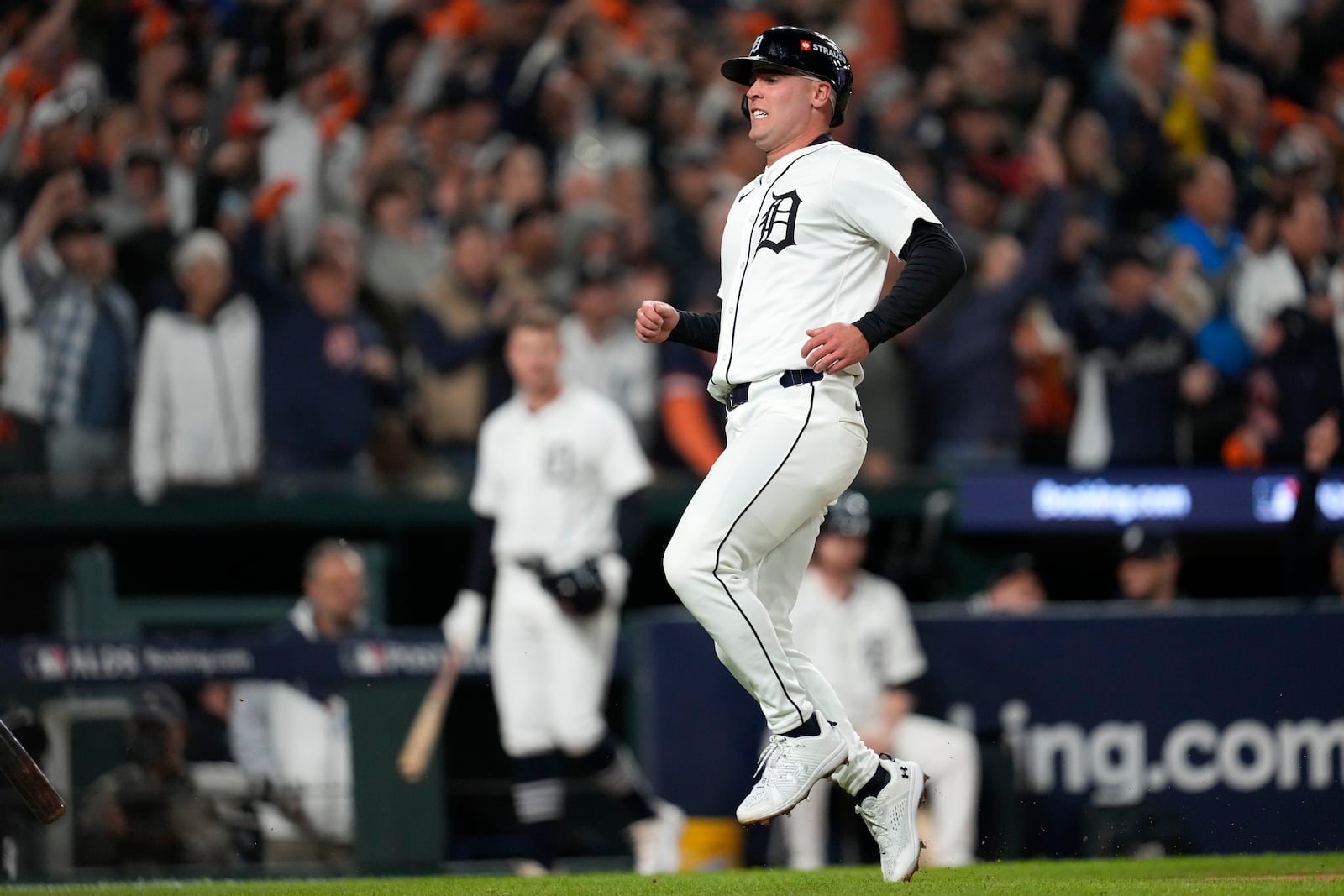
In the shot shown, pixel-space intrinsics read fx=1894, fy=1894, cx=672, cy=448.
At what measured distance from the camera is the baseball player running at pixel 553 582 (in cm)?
751

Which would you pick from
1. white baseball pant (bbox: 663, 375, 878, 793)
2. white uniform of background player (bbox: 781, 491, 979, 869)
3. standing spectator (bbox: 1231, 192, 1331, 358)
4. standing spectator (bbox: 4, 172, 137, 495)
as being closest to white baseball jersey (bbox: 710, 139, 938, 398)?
white baseball pant (bbox: 663, 375, 878, 793)

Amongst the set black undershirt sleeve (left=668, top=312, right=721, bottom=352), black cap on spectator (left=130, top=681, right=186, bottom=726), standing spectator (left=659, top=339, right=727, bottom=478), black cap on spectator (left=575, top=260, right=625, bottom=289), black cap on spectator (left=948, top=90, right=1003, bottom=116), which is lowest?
black cap on spectator (left=130, top=681, right=186, bottom=726)

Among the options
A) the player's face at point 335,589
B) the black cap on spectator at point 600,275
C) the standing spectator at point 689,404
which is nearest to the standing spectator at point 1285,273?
the standing spectator at point 689,404

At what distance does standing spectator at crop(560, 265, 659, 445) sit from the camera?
9.59 m

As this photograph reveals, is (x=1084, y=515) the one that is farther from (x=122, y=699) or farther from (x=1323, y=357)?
(x=122, y=699)

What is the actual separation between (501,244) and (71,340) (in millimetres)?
2387

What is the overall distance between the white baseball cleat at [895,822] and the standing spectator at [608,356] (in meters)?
4.63

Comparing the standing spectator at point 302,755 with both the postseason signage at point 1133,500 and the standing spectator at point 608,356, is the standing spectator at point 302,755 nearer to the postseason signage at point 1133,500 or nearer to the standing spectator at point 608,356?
the standing spectator at point 608,356

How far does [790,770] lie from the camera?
4.85m

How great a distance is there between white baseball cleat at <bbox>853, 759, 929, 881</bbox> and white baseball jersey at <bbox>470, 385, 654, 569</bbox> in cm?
289

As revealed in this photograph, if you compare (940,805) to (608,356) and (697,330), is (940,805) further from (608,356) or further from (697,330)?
(608,356)

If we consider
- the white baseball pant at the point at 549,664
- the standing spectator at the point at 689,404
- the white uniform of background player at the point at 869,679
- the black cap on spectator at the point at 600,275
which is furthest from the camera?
the black cap on spectator at the point at 600,275

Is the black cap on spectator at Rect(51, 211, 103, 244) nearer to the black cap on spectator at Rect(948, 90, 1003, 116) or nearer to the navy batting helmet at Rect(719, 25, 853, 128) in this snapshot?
the navy batting helmet at Rect(719, 25, 853, 128)

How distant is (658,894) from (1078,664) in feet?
10.5
